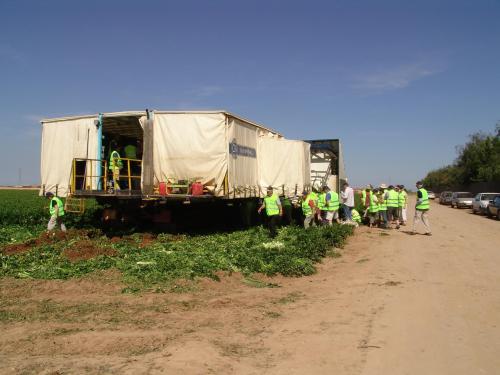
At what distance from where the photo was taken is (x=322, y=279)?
30.5 feet

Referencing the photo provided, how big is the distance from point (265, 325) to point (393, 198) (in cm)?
1339

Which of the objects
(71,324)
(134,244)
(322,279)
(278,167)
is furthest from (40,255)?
(278,167)

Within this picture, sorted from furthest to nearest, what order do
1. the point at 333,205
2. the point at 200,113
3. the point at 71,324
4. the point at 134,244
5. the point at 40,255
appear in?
the point at 333,205 < the point at 200,113 < the point at 134,244 < the point at 40,255 < the point at 71,324

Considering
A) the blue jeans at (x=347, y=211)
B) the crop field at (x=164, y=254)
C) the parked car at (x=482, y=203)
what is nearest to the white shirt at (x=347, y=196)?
the blue jeans at (x=347, y=211)

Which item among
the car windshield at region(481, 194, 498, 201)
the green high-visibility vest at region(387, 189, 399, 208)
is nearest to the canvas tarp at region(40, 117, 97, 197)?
the green high-visibility vest at region(387, 189, 399, 208)

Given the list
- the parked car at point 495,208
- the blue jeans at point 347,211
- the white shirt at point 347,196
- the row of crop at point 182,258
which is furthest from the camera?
the parked car at point 495,208

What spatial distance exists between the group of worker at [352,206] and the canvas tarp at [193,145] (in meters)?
1.87

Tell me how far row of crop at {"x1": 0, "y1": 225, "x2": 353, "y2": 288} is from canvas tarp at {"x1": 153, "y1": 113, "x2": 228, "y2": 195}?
199 centimetres

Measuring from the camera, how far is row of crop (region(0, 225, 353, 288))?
8.79 meters

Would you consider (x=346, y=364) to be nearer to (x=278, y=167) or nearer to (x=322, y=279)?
(x=322, y=279)

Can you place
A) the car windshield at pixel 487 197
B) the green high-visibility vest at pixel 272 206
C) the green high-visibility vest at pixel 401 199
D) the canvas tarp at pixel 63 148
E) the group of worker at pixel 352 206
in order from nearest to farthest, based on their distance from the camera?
the green high-visibility vest at pixel 272 206 < the canvas tarp at pixel 63 148 < the group of worker at pixel 352 206 < the green high-visibility vest at pixel 401 199 < the car windshield at pixel 487 197

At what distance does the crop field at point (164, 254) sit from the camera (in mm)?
8797

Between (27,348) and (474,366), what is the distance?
16.6 feet

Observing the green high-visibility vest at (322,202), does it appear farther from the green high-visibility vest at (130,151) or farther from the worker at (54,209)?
the worker at (54,209)
